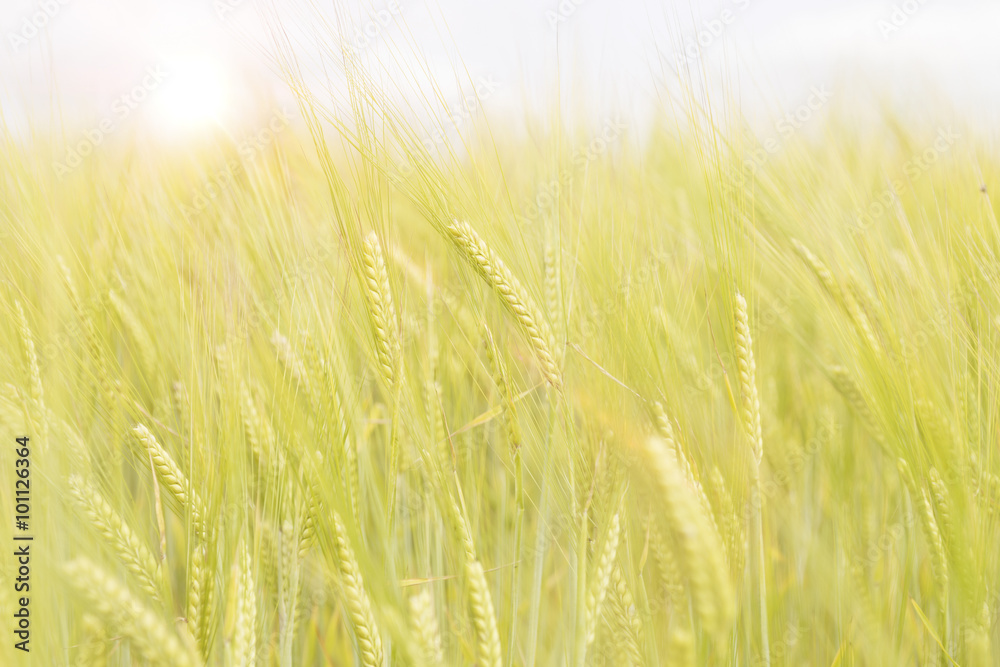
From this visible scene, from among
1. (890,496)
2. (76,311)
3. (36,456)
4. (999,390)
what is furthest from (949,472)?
(76,311)

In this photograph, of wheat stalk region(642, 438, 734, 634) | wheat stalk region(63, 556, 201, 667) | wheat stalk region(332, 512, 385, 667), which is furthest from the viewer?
wheat stalk region(332, 512, 385, 667)

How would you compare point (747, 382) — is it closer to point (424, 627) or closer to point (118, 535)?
point (424, 627)

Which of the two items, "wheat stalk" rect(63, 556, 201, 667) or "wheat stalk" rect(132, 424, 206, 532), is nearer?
"wheat stalk" rect(63, 556, 201, 667)

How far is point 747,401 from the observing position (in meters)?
0.81

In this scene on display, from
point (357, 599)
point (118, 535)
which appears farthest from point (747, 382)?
point (118, 535)

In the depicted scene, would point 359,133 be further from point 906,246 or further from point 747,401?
point 906,246

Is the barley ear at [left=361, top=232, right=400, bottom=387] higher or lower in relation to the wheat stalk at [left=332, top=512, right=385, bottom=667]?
higher

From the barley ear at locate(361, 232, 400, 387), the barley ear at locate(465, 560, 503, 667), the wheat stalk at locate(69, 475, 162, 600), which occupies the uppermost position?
A: the barley ear at locate(361, 232, 400, 387)

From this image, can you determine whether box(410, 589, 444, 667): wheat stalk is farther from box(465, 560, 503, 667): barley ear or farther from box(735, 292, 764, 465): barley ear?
box(735, 292, 764, 465): barley ear

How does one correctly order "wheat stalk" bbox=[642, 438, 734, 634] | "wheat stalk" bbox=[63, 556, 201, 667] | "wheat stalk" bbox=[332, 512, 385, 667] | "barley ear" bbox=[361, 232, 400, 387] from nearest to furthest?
1. "wheat stalk" bbox=[642, 438, 734, 634]
2. "wheat stalk" bbox=[63, 556, 201, 667]
3. "wheat stalk" bbox=[332, 512, 385, 667]
4. "barley ear" bbox=[361, 232, 400, 387]

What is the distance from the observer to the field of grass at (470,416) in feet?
2.39

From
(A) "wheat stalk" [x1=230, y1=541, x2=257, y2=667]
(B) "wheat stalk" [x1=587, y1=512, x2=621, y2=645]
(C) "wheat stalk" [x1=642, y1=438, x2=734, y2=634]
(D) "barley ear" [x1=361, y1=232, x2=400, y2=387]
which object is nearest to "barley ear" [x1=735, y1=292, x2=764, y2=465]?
(B) "wheat stalk" [x1=587, y1=512, x2=621, y2=645]

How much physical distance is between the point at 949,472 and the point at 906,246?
441 millimetres

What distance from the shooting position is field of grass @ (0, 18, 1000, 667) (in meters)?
0.73
